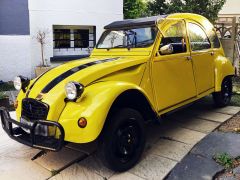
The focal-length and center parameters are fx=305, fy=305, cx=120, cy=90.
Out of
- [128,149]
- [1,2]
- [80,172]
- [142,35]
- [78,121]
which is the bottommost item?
[80,172]

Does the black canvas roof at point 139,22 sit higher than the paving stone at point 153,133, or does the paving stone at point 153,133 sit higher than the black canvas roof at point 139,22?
the black canvas roof at point 139,22

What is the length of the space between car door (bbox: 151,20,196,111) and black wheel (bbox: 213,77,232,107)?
1322mm

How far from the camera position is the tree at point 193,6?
11.8 m

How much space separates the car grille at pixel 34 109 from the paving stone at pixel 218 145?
217 cm

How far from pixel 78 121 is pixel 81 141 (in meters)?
0.23

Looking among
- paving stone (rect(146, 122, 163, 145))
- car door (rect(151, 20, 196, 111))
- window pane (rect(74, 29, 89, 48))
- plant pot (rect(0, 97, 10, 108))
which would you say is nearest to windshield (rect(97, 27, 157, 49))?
car door (rect(151, 20, 196, 111))

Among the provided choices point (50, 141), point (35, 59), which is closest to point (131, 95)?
point (50, 141)

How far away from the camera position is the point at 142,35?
4758mm

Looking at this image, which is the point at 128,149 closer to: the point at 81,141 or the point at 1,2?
the point at 81,141

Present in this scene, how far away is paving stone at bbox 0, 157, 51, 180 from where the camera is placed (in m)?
3.77

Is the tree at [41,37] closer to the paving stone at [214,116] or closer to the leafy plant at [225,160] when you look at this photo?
the paving stone at [214,116]

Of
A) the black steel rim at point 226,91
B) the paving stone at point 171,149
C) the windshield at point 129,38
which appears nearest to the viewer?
the paving stone at point 171,149

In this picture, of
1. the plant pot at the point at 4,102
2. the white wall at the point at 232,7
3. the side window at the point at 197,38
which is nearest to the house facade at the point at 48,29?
the plant pot at the point at 4,102

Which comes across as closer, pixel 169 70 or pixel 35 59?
pixel 169 70
